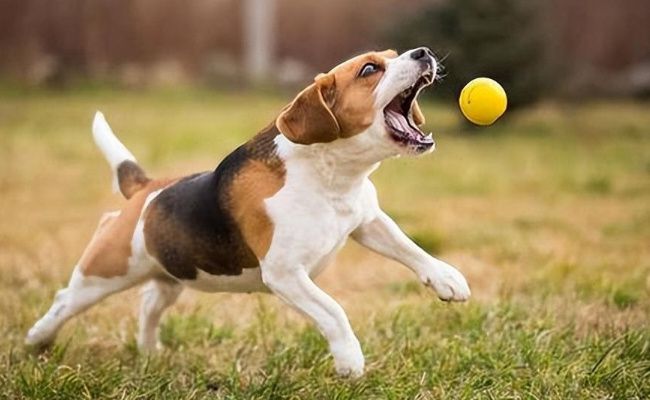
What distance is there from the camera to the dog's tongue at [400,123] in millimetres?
3389

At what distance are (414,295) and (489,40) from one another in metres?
7.96

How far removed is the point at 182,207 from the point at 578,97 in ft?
43.1

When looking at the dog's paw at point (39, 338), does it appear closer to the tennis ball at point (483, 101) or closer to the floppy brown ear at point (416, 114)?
the floppy brown ear at point (416, 114)

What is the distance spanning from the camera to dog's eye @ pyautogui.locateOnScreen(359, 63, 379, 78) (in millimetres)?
3393

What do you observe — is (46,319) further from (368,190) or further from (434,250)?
(434,250)

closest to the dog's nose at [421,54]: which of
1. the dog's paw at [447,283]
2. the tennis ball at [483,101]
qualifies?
the tennis ball at [483,101]

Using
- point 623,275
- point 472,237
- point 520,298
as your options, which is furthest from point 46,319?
point 472,237

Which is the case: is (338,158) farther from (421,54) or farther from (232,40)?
(232,40)

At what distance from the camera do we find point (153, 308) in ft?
14.0

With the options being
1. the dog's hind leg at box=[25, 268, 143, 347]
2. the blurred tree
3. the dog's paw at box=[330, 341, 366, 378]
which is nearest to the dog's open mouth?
the dog's paw at box=[330, 341, 366, 378]

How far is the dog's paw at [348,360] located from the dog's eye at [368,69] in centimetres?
93

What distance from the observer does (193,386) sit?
12.1 ft

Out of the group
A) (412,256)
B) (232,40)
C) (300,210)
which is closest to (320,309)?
Answer: (300,210)

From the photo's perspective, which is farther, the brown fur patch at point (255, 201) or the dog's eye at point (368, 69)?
the brown fur patch at point (255, 201)
